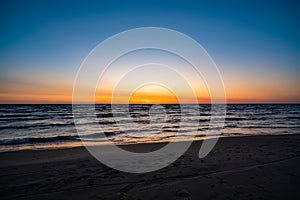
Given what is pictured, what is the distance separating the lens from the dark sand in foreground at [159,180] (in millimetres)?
4395

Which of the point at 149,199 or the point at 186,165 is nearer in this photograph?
the point at 149,199

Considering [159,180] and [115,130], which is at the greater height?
[159,180]

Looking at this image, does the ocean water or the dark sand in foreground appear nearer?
the dark sand in foreground

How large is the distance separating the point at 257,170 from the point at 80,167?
19.5 ft

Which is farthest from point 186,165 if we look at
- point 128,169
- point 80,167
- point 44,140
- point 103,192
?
point 44,140

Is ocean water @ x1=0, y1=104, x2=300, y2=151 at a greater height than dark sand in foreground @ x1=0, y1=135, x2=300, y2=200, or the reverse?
dark sand in foreground @ x1=0, y1=135, x2=300, y2=200

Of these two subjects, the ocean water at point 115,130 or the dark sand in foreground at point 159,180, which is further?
the ocean water at point 115,130

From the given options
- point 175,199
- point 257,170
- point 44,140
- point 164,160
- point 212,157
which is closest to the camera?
point 175,199

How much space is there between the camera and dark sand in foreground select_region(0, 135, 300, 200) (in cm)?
439

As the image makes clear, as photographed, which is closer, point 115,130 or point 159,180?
point 159,180

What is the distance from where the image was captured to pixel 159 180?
522cm

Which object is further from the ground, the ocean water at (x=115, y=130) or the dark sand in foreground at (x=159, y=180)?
the dark sand in foreground at (x=159, y=180)

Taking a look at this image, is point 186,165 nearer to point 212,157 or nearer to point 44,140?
point 212,157

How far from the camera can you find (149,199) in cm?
414
